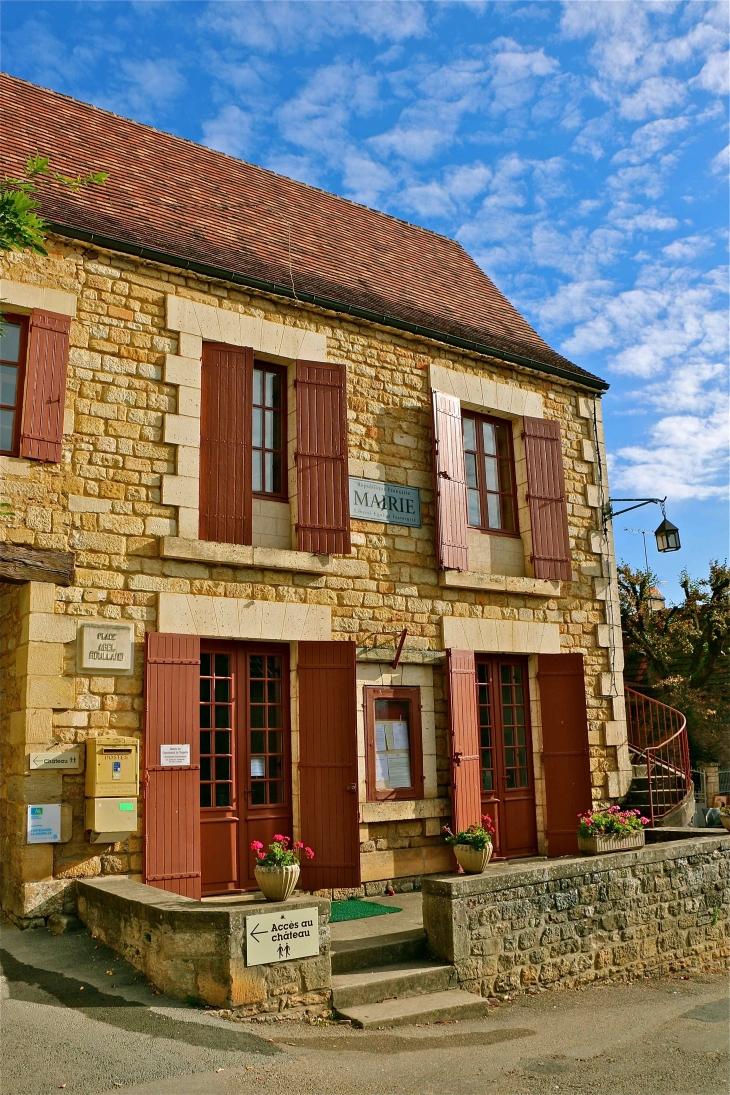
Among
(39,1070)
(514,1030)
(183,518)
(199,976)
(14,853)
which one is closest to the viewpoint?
(39,1070)

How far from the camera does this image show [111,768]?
645 centimetres

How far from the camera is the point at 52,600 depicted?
262 inches

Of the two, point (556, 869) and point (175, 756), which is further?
point (556, 869)

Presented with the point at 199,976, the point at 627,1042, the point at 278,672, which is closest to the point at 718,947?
the point at 627,1042

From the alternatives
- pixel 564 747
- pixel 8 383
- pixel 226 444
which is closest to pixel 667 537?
pixel 564 747

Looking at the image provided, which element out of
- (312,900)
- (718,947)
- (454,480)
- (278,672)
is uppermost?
(454,480)

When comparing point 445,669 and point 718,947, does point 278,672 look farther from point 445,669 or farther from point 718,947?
point 718,947

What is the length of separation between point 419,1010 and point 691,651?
42.5 feet

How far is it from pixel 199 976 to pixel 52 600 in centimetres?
291

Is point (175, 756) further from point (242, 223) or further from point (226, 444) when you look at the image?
point (242, 223)

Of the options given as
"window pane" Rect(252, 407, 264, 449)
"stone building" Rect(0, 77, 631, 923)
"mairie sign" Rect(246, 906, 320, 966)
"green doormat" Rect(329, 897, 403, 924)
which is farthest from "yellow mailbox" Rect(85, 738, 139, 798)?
"window pane" Rect(252, 407, 264, 449)

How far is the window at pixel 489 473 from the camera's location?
9586mm

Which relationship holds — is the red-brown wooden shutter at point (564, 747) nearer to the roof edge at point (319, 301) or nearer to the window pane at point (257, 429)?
the roof edge at point (319, 301)

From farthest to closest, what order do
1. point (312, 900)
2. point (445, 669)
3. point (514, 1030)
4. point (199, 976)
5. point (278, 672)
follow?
point (445, 669), point (278, 672), point (514, 1030), point (312, 900), point (199, 976)
